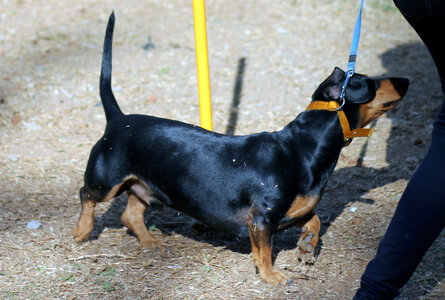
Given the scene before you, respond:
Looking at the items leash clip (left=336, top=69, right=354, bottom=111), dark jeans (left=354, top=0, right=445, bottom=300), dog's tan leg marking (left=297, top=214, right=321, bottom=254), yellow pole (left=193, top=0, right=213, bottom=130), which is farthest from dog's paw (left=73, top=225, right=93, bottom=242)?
dark jeans (left=354, top=0, right=445, bottom=300)

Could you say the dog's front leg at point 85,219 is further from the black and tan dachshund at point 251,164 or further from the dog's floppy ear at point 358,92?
the dog's floppy ear at point 358,92

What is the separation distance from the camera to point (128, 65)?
6824 millimetres

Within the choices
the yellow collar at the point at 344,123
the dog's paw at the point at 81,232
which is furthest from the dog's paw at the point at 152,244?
the yellow collar at the point at 344,123

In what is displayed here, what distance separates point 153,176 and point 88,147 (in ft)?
6.66

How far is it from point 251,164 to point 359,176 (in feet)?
5.49

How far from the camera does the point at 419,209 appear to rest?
244 centimetres

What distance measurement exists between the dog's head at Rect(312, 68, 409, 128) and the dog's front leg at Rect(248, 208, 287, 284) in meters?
0.79

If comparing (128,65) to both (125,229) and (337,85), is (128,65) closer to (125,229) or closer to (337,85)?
(125,229)

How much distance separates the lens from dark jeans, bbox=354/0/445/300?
94.7 inches

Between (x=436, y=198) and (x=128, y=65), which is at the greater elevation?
(x=436, y=198)

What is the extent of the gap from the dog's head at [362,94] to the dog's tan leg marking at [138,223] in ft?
4.91

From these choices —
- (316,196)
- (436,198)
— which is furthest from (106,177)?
(436,198)

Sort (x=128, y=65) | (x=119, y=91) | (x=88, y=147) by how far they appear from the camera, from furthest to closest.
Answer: (x=128, y=65) → (x=119, y=91) → (x=88, y=147)

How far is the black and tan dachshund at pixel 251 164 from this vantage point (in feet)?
10.6
